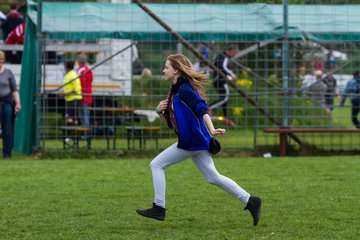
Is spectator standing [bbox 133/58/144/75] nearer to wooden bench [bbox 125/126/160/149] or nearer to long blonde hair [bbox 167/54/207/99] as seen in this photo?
wooden bench [bbox 125/126/160/149]

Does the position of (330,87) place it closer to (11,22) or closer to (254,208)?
(11,22)

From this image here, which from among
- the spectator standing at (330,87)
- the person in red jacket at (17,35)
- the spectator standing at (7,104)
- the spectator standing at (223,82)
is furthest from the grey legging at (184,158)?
the person in red jacket at (17,35)

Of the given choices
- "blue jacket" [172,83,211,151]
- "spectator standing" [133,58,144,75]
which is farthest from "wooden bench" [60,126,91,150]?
"blue jacket" [172,83,211,151]

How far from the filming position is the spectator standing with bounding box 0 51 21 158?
1700 centimetres

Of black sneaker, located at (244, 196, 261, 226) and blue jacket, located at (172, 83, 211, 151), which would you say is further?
black sneaker, located at (244, 196, 261, 226)

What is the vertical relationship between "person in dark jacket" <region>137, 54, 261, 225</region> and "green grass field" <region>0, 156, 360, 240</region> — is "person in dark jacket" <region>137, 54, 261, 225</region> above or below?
above

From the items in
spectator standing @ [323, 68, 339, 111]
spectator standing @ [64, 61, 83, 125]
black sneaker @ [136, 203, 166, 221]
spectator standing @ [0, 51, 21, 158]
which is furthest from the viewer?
spectator standing @ [323, 68, 339, 111]

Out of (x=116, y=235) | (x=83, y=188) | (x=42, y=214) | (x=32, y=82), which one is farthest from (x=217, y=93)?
(x=116, y=235)

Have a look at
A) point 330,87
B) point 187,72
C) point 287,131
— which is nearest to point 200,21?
point 287,131

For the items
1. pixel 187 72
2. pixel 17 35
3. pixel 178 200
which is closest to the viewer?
pixel 187 72

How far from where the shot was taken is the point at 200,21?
704 inches

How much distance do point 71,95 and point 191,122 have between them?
957cm

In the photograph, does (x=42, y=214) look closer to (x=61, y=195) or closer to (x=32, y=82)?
(x=61, y=195)

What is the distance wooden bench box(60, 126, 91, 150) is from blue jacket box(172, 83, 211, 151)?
875 cm
